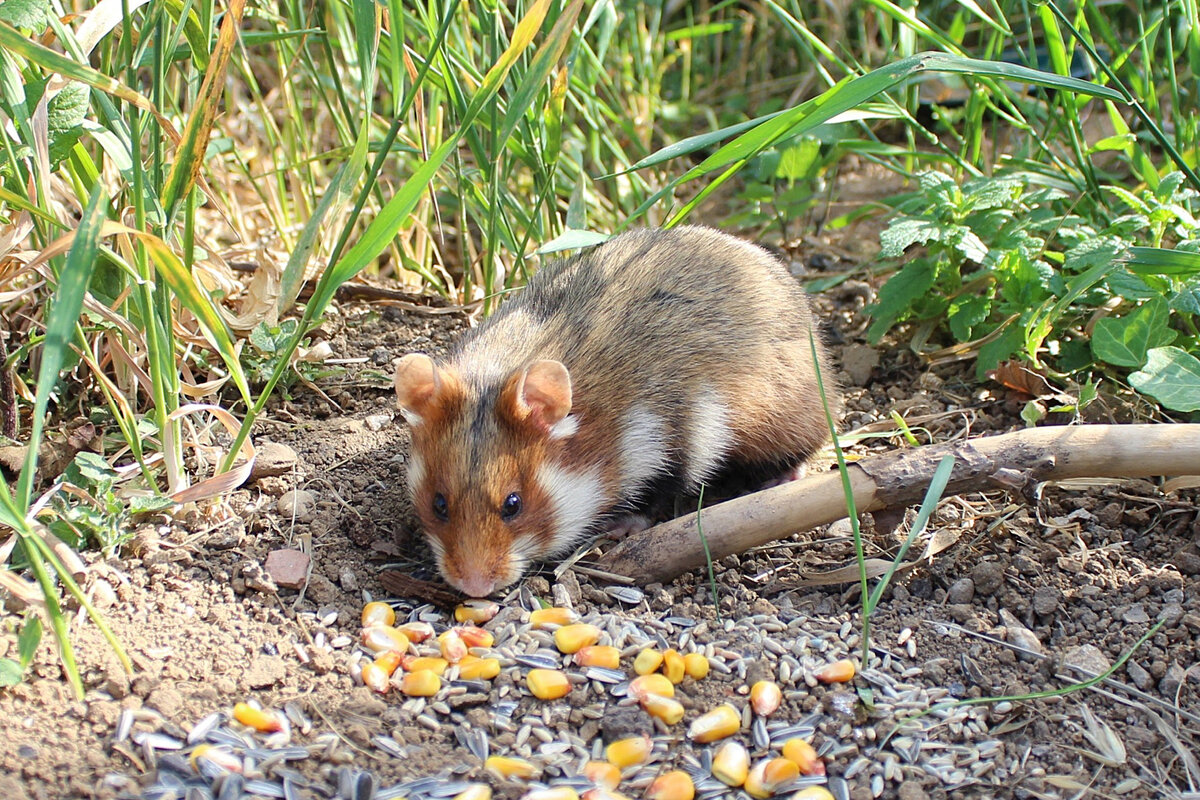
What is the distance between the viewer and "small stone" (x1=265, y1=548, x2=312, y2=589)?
326cm

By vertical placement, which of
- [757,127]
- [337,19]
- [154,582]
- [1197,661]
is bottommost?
[1197,661]

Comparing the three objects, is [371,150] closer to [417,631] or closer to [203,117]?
[203,117]

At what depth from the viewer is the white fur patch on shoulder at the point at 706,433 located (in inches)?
153

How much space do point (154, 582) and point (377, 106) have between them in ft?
14.3

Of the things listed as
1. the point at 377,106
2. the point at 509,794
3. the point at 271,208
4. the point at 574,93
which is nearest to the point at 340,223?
the point at 271,208

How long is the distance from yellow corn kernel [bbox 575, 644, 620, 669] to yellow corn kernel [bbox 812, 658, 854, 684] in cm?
54

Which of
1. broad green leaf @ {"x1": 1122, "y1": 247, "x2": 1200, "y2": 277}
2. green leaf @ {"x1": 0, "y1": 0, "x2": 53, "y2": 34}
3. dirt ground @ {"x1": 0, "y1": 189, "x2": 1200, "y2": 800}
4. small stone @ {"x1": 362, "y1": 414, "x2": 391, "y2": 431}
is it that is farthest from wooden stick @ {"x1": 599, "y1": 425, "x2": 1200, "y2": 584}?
green leaf @ {"x1": 0, "y1": 0, "x2": 53, "y2": 34}

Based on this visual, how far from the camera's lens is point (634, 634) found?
124 inches

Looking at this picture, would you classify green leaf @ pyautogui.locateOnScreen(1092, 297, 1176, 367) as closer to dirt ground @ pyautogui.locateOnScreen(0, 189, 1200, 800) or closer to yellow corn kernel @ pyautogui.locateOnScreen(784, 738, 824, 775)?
dirt ground @ pyautogui.locateOnScreen(0, 189, 1200, 800)

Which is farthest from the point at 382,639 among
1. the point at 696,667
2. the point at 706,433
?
the point at 706,433

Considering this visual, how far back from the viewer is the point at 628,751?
107 inches

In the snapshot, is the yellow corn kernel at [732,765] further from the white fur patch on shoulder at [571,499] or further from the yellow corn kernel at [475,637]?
the white fur patch on shoulder at [571,499]

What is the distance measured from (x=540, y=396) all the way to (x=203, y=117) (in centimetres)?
125

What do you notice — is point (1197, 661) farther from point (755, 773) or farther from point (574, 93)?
point (574, 93)
